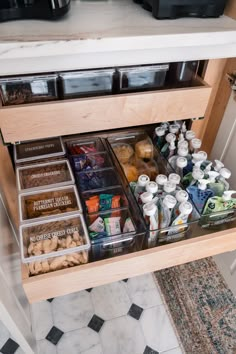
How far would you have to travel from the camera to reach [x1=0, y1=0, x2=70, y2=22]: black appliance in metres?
0.59

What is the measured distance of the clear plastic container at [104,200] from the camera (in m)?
0.91

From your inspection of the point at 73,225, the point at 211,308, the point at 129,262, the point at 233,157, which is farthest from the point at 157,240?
the point at 211,308

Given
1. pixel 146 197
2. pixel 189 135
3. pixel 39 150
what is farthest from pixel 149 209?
pixel 39 150

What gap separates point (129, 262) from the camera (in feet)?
2.57

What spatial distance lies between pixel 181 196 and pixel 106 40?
48 cm

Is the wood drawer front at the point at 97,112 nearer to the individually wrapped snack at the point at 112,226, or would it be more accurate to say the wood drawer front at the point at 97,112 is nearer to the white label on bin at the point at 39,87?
the white label on bin at the point at 39,87

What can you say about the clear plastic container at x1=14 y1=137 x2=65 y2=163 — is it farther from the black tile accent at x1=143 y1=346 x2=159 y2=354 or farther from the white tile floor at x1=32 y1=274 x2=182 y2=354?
the black tile accent at x1=143 y1=346 x2=159 y2=354

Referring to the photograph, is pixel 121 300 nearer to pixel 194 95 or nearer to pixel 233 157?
pixel 233 157

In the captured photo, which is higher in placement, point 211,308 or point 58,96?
point 58,96

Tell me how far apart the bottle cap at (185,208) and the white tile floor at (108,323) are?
61 centimetres

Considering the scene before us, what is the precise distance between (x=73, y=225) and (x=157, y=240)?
26cm

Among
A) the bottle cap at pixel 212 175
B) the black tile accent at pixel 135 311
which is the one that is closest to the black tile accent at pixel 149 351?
the black tile accent at pixel 135 311

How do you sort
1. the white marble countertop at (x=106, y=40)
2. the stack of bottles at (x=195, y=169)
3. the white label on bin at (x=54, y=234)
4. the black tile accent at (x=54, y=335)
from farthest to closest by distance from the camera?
1. the black tile accent at (x=54, y=335)
2. the stack of bottles at (x=195, y=169)
3. the white label on bin at (x=54, y=234)
4. the white marble countertop at (x=106, y=40)

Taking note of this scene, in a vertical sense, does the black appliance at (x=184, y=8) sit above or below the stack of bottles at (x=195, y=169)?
above
